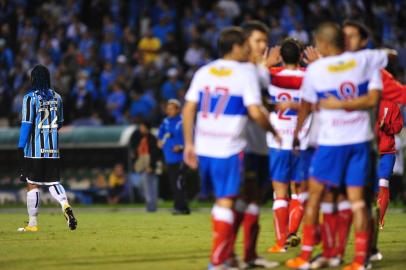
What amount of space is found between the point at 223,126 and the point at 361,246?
180cm

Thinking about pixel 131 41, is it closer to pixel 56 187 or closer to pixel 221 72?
pixel 56 187

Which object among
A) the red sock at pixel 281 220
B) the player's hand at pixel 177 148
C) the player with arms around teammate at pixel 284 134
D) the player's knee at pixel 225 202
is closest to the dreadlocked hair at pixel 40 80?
the player with arms around teammate at pixel 284 134

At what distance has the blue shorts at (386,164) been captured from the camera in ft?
53.4

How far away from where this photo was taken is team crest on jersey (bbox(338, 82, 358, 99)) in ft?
34.6

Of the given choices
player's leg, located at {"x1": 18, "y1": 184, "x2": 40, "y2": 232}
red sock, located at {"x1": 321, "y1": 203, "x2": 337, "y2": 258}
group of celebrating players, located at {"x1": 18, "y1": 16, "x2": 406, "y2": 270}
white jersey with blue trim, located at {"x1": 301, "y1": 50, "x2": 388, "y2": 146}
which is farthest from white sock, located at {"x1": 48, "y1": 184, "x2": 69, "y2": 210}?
white jersey with blue trim, located at {"x1": 301, "y1": 50, "x2": 388, "y2": 146}

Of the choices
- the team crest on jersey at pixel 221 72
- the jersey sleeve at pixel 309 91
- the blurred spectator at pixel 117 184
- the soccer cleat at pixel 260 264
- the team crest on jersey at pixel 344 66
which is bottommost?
the blurred spectator at pixel 117 184

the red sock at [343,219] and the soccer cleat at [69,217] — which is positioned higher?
the red sock at [343,219]

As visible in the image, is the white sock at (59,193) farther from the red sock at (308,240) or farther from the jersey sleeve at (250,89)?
the jersey sleeve at (250,89)

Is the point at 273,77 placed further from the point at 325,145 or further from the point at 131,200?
the point at 131,200

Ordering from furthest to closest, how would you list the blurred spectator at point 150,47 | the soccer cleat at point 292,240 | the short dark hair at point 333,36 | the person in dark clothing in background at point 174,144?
the blurred spectator at point 150,47
the person in dark clothing in background at point 174,144
the soccer cleat at point 292,240
the short dark hair at point 333,36

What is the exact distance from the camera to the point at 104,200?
27391mm

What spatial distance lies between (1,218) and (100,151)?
21.7 ft

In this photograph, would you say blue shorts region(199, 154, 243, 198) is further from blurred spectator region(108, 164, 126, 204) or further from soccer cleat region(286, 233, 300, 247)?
blurred spectator region(108, 164, 126, 204)

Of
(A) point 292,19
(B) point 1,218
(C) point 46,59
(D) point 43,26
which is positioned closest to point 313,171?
(B) point 1,218
